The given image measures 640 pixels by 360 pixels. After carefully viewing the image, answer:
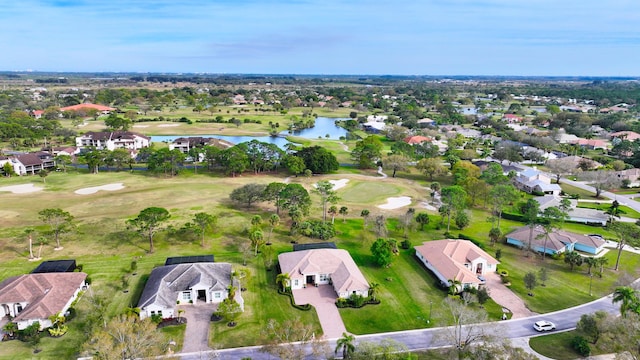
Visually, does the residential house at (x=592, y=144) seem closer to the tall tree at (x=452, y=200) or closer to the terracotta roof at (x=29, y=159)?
the tall tree at (x=452, y=200)

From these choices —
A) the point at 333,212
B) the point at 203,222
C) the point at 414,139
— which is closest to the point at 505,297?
the point at 333,212

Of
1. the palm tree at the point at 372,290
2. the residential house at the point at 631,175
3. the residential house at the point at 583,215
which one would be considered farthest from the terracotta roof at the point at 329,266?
the residential house at the point at 631,175

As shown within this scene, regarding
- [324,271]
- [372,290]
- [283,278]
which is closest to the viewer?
[372,290]

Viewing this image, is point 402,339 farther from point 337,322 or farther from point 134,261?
point 134,261

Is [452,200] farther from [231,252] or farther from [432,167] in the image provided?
[231,252]

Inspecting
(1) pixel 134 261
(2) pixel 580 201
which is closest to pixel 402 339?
(1) pixel 134 261
